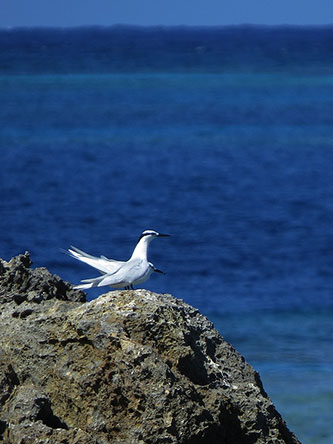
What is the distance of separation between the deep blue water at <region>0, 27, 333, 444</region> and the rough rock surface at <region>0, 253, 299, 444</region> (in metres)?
3.39

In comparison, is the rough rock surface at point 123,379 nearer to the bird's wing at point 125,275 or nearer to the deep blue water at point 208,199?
the bird's wing at point 125,275

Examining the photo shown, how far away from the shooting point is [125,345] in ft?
9.99

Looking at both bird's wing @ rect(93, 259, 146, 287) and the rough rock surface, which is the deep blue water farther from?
the rough rock surface

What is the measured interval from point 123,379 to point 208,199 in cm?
1468

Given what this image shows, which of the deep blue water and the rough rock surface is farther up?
the deep blue water

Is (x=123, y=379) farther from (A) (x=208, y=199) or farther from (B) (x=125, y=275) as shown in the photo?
(A) (x=208, y=199)

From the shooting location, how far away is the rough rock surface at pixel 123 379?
2.96 meters

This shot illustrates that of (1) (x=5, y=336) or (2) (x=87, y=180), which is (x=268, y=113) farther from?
(1) (x=5, y=336)

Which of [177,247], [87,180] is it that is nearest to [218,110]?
[87,180]

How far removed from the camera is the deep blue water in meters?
9.12

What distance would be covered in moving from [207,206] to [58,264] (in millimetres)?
5566

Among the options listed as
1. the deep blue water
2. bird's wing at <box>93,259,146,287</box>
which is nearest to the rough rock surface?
bird's wing at <box>93,259,146,287</box>

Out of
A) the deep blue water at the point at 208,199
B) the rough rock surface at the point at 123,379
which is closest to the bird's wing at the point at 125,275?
the deep blue water at the point at 208,199

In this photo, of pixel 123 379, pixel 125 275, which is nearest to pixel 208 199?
pixel 125 275
